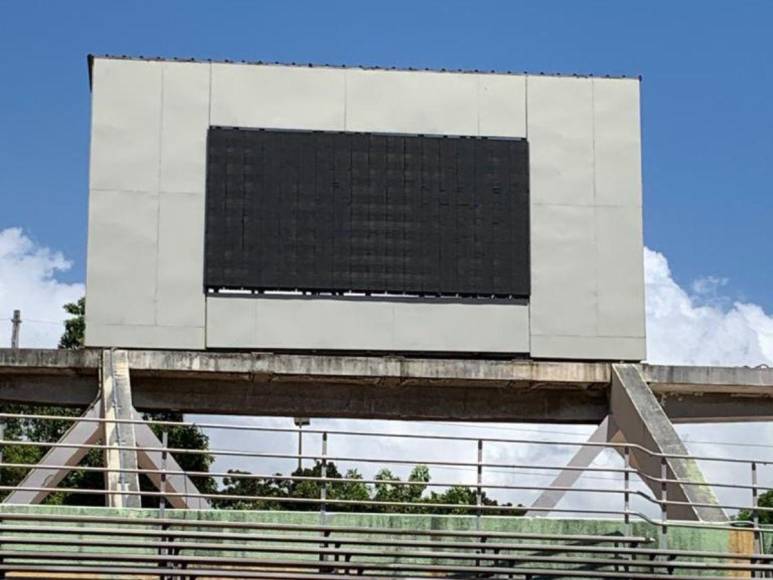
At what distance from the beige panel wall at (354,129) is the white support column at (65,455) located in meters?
1.76

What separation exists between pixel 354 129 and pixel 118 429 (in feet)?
26.7

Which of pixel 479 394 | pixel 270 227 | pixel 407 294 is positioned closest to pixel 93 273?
pixel 270 227

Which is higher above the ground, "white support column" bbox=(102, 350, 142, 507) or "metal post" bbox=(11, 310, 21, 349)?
"metal post" bbox=(11, 310, 21, 349)

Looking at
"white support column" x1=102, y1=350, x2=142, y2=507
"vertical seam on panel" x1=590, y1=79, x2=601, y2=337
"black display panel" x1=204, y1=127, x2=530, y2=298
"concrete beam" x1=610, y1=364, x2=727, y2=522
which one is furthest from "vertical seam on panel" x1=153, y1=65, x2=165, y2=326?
"concrete beam" x1=610, y1=364, x2=727, y2=522

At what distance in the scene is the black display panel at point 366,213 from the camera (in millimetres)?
27656

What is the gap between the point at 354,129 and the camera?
1112 inches

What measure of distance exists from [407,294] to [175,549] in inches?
432

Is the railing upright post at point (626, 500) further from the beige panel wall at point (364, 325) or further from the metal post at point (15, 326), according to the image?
the metal post at point (15, 326)

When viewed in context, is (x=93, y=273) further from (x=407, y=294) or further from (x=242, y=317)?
(x=407, y=294)

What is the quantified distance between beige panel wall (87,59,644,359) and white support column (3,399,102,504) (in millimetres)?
1757

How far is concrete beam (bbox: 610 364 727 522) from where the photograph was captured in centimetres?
2352

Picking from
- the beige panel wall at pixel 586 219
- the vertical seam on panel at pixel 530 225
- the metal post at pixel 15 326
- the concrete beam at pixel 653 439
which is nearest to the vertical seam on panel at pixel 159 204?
the vertical seam on panel at pixel 530 225

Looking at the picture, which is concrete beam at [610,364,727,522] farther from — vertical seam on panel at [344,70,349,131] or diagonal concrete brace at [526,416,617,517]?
vertical seam on panel at [344,70,349,131]

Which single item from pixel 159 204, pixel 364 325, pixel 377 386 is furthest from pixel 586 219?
pixel 159 204
